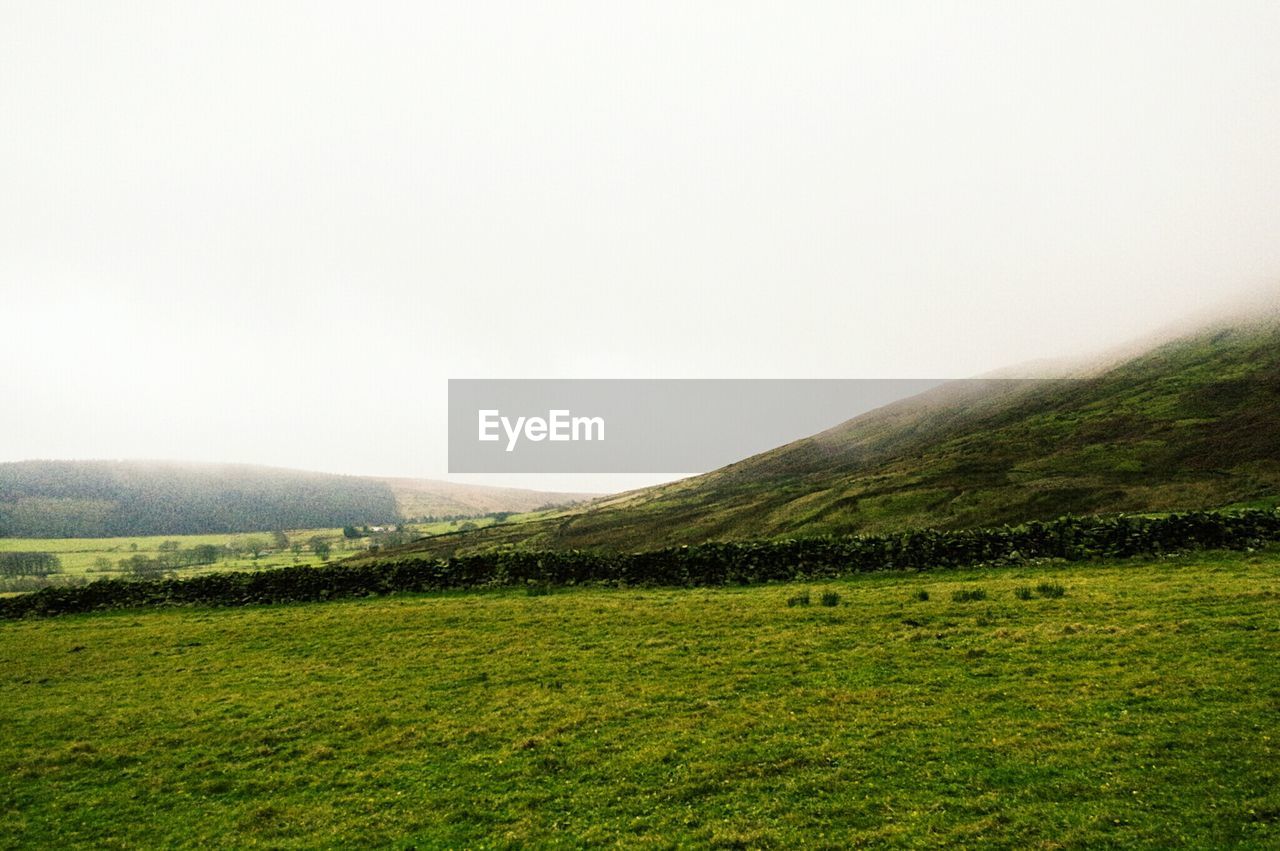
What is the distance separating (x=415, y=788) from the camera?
45.5 feet

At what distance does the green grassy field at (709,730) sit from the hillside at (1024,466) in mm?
53686

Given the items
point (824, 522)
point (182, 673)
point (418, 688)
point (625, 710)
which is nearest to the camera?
point (625, 710)

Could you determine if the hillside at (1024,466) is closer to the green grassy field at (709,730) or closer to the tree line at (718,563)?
the tree line at (718,563)

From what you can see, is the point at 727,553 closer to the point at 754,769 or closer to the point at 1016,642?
the point at 1016,642

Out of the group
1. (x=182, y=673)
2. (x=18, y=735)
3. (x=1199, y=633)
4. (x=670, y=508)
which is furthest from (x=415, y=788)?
(x=670, y=508)

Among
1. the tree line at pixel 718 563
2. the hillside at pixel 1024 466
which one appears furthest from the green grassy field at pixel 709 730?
the hillside at pixel 1024 466

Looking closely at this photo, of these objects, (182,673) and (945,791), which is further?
(182,673)

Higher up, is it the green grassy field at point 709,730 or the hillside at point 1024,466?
the hillside at point 1024,466

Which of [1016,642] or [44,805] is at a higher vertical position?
[1016,642]

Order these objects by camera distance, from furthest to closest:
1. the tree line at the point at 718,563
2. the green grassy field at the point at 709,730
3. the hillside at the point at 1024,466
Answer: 1. the hillside at the point at 1024,466
2. the tree line at the point at 718,563
3. the green grassy field at the point at 709,730

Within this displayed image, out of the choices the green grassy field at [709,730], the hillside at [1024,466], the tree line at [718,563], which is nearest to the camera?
the green grassy field at [709,730]

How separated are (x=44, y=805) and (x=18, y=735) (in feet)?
21.7

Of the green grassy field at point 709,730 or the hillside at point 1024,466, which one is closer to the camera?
the green grassy field at point 709,730

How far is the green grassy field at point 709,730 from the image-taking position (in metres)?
11.4
